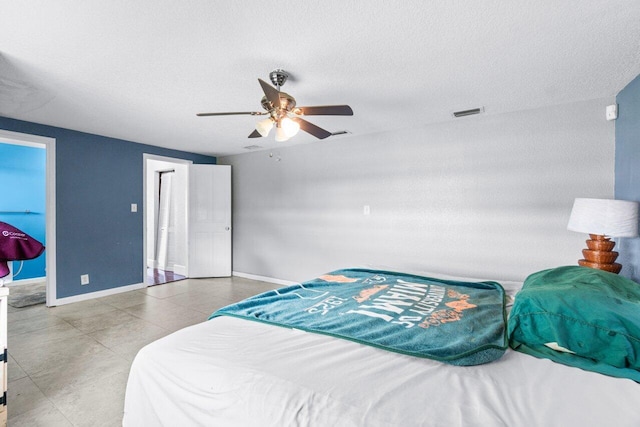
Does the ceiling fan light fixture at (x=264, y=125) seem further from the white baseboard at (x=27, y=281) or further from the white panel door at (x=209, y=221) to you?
the white baseboard at (x=27, y=281)

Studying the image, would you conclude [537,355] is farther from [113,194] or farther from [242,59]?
[113,194]

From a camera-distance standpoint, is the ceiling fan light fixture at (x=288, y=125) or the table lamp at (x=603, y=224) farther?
the ceiling fan light fixture at (x=288, y=125)

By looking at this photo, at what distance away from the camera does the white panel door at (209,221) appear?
17.3ft

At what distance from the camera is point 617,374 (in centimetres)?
100

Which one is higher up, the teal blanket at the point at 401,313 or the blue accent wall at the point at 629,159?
the blue accent wall at the point at 629,159

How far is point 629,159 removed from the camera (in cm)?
235

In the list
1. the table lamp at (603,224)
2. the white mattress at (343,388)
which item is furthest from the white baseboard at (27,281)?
the table lamp at (603,224)

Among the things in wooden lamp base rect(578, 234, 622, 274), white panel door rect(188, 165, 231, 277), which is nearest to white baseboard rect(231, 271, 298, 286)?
white panel door rect(188, 165, 231, 277)

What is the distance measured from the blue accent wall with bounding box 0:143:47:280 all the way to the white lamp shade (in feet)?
23.2

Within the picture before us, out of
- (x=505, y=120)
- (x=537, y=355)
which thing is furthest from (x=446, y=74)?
(x=537, y=355)

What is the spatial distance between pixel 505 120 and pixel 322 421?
3454 millimetres

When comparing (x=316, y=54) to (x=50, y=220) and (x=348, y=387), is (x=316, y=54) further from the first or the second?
(x=50, y=220)

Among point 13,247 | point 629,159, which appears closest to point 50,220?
point 13,247

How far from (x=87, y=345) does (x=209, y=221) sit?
9.36 feet
